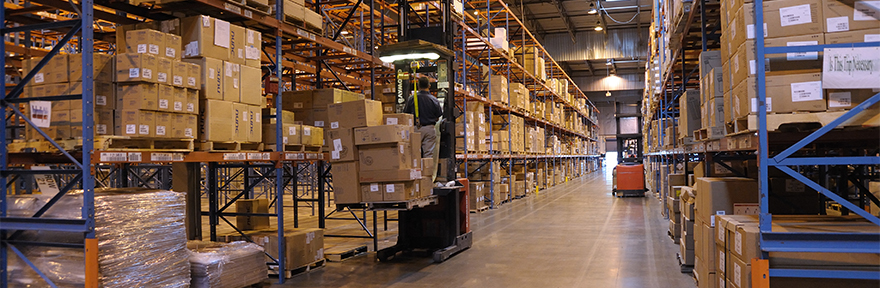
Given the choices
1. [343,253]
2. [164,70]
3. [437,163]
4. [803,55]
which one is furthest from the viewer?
[437,163]

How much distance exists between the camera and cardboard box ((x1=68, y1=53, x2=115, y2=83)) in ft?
15.7

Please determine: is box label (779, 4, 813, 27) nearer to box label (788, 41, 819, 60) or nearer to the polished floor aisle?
box label (788, 41, 819, 60)

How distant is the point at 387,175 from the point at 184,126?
2.23m

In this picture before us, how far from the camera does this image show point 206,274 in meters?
5.33

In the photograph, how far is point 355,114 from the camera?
6840 mm

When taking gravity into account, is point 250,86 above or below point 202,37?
below

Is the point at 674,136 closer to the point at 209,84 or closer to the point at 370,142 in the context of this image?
the point at 370,142

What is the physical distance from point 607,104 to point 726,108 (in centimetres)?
4351

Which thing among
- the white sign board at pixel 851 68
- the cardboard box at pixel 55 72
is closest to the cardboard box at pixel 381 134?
the cardboard box at pixel 55 72

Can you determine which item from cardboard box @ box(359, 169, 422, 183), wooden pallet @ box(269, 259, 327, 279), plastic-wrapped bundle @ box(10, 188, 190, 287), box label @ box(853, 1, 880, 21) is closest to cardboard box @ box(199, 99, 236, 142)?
plastic-wrapped bundle @ box(10, 188, 190, 287)

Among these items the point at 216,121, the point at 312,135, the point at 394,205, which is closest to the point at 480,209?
the point at 312,135

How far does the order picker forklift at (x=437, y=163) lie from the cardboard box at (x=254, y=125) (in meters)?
2.34

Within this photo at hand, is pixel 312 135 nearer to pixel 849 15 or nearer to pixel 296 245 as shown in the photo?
pixel 296 245

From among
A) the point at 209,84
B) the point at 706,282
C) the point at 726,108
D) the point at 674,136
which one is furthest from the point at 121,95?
the point at 674,136
